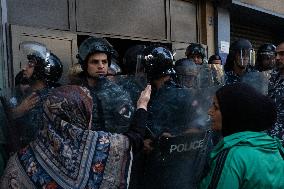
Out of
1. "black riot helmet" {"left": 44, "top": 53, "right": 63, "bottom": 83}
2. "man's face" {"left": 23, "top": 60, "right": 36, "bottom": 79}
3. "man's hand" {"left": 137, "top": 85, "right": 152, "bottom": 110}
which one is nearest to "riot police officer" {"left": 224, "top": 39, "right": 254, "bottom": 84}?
"black riot helmet" {"left": 44, "top": 53, "right": 63, "bottom": 83}

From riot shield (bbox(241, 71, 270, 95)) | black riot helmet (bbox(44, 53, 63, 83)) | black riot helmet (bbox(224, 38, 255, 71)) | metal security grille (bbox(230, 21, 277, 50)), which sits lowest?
riot shield (bbox(241, 71, 270, 95))

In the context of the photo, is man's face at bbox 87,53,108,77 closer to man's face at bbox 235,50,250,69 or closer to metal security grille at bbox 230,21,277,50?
man's face at bbox 235,50,250,69

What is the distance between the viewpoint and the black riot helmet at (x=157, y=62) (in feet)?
10.6

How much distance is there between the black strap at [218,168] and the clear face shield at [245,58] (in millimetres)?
2810

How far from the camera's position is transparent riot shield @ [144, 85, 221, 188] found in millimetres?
2795

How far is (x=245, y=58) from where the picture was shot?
185 inches

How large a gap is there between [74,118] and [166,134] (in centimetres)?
77

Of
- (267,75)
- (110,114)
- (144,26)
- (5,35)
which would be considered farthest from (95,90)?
(144,26)

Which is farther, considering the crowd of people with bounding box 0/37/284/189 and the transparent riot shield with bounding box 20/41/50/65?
the transparent riot shield with bounding box 20/41/50/65

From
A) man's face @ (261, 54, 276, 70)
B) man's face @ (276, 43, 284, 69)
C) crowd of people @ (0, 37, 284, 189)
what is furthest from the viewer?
man's face @ (261, 54, 276, 70)

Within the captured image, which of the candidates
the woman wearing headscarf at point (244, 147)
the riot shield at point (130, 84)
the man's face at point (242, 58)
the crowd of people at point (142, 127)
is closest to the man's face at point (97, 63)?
the crowd of people at point (142, 127)

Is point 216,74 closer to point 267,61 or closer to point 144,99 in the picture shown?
point 144,99

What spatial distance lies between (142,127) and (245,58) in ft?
8.53

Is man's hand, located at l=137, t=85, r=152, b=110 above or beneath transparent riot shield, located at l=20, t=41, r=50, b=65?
beneath
